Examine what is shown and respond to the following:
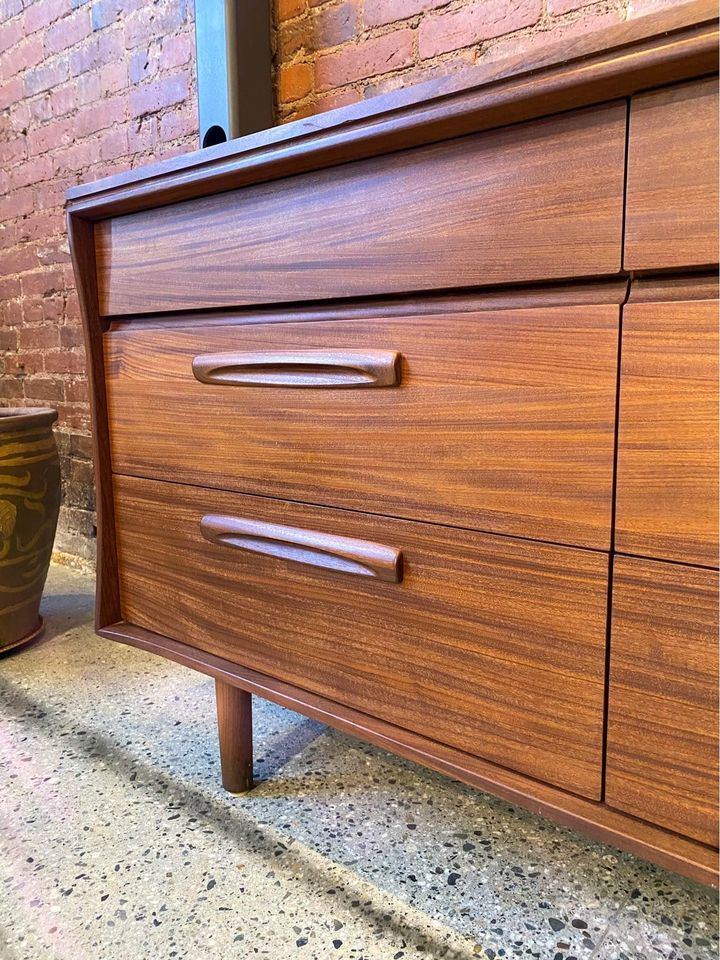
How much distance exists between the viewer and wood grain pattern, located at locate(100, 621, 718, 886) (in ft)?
1.88

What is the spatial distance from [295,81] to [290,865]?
4.30 feet

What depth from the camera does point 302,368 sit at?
2.45ft

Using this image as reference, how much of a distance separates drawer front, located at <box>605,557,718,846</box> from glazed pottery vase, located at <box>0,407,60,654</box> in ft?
3.80

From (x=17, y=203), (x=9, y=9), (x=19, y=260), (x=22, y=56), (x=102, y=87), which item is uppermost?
(x=9, y=9)

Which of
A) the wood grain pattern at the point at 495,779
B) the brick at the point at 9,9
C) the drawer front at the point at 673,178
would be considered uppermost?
the brick at the point at 9,9

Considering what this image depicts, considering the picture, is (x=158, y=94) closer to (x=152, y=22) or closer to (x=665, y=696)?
(x=152, y=22)

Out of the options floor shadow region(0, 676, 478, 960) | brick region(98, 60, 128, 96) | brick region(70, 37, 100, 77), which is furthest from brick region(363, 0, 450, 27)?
floor shadow region(0, 676, 478, 960)

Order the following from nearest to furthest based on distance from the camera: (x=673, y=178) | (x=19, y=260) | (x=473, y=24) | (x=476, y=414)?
(x=673, y=178) < (x=476, y=414) < (x=473, y=24) < (x=19, y=260)

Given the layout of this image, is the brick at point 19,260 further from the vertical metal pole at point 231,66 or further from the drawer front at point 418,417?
the drawer front at point 418,417

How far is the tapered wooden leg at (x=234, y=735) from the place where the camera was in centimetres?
97

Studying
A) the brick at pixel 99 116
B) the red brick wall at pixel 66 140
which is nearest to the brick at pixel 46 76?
the red brick wall at pixel 66 140

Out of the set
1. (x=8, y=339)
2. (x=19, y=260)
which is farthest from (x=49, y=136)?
(x=8, y=339)

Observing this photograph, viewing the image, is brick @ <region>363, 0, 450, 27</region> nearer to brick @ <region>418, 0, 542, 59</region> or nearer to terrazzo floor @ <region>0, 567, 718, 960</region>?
brick @ <region>418, 0, 542, 59</region>

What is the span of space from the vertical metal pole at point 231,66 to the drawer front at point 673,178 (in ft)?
3.11
